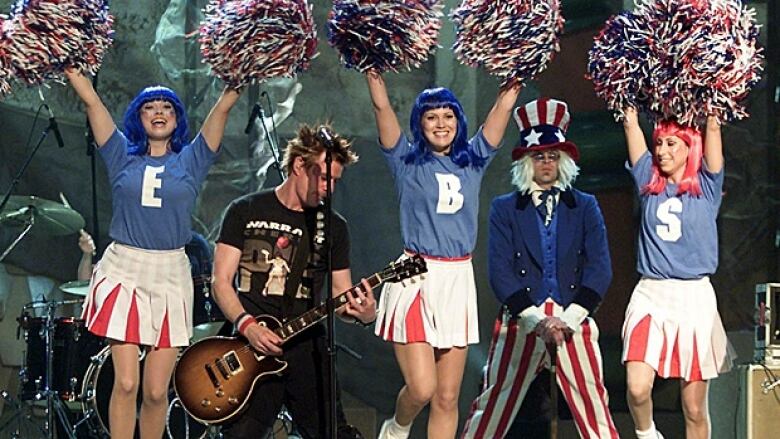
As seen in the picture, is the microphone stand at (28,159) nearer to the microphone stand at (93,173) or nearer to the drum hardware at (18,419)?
the microphone stand at (93,173)

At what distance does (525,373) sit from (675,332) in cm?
94

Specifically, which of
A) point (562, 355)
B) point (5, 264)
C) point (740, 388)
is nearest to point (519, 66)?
point (562, 355)

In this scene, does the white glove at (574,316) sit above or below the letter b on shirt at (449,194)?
below

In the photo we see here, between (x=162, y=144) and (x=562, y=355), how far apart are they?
233 centimetres

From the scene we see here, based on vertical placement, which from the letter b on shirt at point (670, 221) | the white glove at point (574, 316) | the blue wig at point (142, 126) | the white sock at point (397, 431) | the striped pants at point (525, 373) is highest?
the blue wig at point (142, 126)

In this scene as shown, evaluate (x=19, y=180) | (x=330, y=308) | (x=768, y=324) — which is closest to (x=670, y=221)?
(x=768, y=324)

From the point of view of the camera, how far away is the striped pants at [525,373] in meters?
6.59

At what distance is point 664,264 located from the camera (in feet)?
20.1

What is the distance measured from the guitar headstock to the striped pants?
1163 mm

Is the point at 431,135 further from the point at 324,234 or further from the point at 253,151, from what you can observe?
the point at 253,151

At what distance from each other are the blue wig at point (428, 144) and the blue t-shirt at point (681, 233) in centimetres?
90

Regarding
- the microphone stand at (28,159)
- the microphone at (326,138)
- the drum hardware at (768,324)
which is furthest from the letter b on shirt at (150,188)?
the drum hardware at (768,324)

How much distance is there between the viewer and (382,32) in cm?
595

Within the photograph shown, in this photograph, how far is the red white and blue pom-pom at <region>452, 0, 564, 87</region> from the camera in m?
6.02
